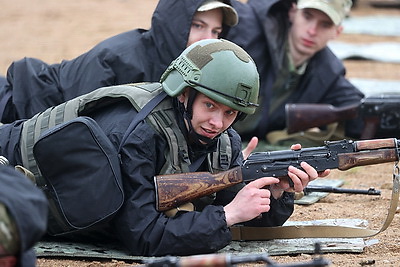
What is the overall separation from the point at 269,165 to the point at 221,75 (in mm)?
576

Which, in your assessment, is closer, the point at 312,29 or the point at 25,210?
the point at 25,210

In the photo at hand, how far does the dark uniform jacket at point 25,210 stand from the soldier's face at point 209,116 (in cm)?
135

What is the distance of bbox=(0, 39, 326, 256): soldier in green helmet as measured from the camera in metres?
4.88

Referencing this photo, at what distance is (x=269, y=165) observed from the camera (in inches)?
201

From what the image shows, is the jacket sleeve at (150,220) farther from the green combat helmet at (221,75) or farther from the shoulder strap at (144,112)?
the green combat helmet at (221,75)

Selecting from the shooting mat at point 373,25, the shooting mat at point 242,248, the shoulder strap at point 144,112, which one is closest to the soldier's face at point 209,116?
the shoulder strap at point 144,112

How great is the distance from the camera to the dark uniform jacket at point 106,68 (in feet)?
23.4

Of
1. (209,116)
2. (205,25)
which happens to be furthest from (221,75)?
(205,25)

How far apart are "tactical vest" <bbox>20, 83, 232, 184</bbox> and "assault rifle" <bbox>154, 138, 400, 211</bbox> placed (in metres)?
0.13

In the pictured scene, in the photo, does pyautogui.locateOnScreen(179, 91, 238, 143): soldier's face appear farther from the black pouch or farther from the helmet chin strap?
the black pouch

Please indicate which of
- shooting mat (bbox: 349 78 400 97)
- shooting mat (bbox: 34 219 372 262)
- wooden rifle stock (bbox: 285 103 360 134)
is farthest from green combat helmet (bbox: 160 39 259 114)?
shooting mat (bbox: 349 78 400 97)

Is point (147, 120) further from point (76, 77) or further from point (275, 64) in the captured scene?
point (275, 64)

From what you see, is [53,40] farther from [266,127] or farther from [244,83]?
[244,83]

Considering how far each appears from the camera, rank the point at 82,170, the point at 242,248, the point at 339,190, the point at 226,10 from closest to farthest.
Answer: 1. the point at 82,170
2. the point at 242,248
3. the point at 339,190
4. the point at 226,10
